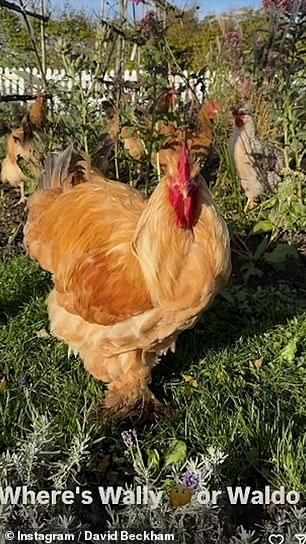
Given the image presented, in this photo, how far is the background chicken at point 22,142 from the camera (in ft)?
19.7

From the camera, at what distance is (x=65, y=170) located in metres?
3.53

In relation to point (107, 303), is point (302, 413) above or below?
below

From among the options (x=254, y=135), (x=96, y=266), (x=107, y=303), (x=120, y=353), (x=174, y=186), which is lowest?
(x=120, y=353)

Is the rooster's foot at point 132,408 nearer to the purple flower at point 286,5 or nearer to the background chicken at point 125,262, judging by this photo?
the background chicken at point 125,262

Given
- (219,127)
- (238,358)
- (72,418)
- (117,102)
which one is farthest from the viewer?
(219,127)

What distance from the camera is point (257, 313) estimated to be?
13.1ft

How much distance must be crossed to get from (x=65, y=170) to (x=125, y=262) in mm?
986

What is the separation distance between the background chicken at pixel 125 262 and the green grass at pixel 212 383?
23cm

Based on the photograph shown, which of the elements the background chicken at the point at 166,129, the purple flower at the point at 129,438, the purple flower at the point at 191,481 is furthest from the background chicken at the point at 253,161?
the purple flower at the point at 191,481

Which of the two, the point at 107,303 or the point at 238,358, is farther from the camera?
the point at 238,358

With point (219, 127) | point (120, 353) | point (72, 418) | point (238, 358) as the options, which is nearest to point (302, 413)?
point (238, 358)

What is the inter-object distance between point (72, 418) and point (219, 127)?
4420 millimetres

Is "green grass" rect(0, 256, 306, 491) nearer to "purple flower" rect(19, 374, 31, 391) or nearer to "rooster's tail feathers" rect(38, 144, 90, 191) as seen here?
"purple flower" rect(19, 374, 31, 391)

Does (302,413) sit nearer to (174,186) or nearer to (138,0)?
(174,186)
